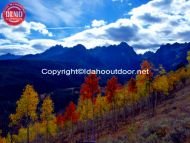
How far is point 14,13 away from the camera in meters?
25.2

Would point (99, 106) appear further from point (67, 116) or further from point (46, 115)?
point (46, 115)

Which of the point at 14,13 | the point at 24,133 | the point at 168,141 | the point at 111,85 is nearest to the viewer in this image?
the point at 168,141

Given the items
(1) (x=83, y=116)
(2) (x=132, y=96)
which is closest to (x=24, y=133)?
(1) (x=83, y=116)

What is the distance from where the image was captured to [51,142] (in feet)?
339

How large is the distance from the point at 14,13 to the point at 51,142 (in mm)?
81895

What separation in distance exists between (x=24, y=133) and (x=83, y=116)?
2545 cm

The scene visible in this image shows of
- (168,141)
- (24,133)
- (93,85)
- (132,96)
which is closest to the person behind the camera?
(168,141)

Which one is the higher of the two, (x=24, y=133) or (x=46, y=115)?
(x=46, y=115)

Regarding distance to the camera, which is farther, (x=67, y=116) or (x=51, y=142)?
(x=51, y=142)

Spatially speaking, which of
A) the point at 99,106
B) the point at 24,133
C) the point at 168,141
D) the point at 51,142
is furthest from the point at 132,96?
the point at 168,141

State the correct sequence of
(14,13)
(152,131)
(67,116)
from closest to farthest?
(152,131)
(14,13)
(67,116)

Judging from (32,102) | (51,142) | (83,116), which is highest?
(32,102)

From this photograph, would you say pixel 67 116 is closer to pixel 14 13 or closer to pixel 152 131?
pixel 14 13

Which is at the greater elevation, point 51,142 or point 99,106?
point 99,106
